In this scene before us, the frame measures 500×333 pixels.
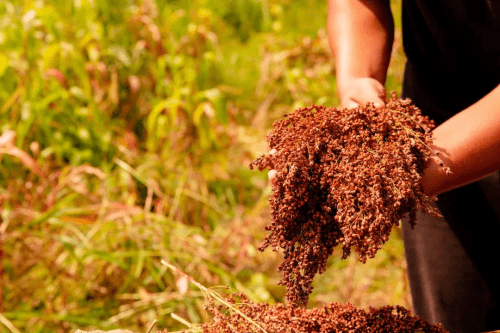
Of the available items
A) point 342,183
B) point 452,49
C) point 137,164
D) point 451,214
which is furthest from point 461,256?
point 137,164

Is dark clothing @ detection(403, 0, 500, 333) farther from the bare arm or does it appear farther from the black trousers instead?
the bare arm

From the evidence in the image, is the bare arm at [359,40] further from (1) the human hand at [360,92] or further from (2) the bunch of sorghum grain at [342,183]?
(2) the bunch of sorghum grain at [342,183]

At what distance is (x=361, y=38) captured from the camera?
1.29 m

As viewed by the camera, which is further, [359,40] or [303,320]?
[359,40]

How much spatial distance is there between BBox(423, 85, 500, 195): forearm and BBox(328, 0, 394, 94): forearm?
1.22ft

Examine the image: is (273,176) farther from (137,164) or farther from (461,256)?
(137,164)

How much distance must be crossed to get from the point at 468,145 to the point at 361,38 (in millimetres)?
506

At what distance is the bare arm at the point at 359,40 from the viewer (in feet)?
4.07

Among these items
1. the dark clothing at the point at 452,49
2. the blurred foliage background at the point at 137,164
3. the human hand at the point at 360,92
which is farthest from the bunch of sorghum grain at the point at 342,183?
the blurred foliage background at the point at 137,164

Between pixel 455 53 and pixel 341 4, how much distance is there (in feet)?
1.09

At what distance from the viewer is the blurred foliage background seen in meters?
2.11

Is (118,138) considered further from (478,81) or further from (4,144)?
(478,81)

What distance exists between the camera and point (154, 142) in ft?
9.27

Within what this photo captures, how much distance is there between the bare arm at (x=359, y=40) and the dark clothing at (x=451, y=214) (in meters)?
0.12
